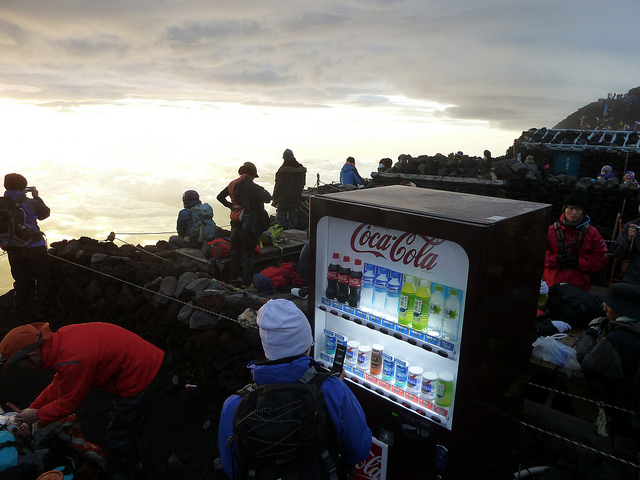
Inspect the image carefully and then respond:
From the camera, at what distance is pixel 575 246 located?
5.07m

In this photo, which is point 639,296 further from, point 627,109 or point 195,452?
point 627,109

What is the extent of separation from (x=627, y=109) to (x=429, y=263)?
246ft

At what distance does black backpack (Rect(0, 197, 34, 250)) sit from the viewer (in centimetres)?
650

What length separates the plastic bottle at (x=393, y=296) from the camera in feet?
10.6

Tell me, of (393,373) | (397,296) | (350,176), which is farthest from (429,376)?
(350,176)

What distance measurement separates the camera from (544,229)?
307 cm

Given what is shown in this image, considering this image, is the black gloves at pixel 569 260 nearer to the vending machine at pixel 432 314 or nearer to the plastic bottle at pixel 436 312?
the vending machine at pixel 432 314

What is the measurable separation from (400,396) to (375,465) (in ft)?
1.99

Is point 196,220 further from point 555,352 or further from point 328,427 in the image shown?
point 328,427

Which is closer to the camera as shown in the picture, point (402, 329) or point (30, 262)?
point (402, 329)

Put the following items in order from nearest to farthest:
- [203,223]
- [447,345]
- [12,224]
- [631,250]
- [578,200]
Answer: [447,345]
[578,200]
[631,250]
[12,224]
[203,223]

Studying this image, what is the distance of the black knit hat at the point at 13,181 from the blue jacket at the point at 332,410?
6252 millimetres

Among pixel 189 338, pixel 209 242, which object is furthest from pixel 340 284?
pixel 209 242

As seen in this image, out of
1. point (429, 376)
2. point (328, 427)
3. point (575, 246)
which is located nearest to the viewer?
point (328, 427)
